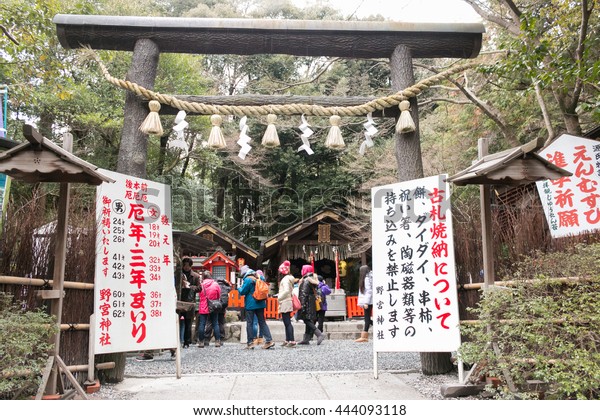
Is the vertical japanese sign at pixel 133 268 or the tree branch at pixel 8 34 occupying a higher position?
the tree branch at pixel 8 34

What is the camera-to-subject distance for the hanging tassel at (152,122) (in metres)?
5.64

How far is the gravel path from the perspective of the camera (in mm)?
5355

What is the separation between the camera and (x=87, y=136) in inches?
611

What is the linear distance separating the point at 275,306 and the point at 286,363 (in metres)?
8.67

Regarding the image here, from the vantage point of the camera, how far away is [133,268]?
5.33m

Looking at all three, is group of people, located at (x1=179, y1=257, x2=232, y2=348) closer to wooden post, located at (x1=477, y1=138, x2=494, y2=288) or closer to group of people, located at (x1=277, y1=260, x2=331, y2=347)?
group of people, located at (x1=277, y1=260, x2=331, y2=347)

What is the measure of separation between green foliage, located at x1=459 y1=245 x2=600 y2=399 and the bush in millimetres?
3481

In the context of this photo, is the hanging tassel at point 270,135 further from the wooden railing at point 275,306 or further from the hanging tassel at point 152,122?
the wooden railing at point 275,306

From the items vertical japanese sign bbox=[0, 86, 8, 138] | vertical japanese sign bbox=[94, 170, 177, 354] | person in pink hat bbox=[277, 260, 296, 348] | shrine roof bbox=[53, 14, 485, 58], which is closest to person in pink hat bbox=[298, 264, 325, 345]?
person in pink hat bbox=[277, 260, 296, 348]

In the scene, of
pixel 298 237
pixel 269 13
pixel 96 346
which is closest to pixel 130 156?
pixel 96 346

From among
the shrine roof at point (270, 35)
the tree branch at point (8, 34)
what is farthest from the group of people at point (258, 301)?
the tree branch at point (8, 34)

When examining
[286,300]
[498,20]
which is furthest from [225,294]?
[498,20]

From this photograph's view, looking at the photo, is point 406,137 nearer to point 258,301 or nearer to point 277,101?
point 277,101

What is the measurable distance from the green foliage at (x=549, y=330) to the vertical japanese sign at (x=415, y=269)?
0.77 meters
